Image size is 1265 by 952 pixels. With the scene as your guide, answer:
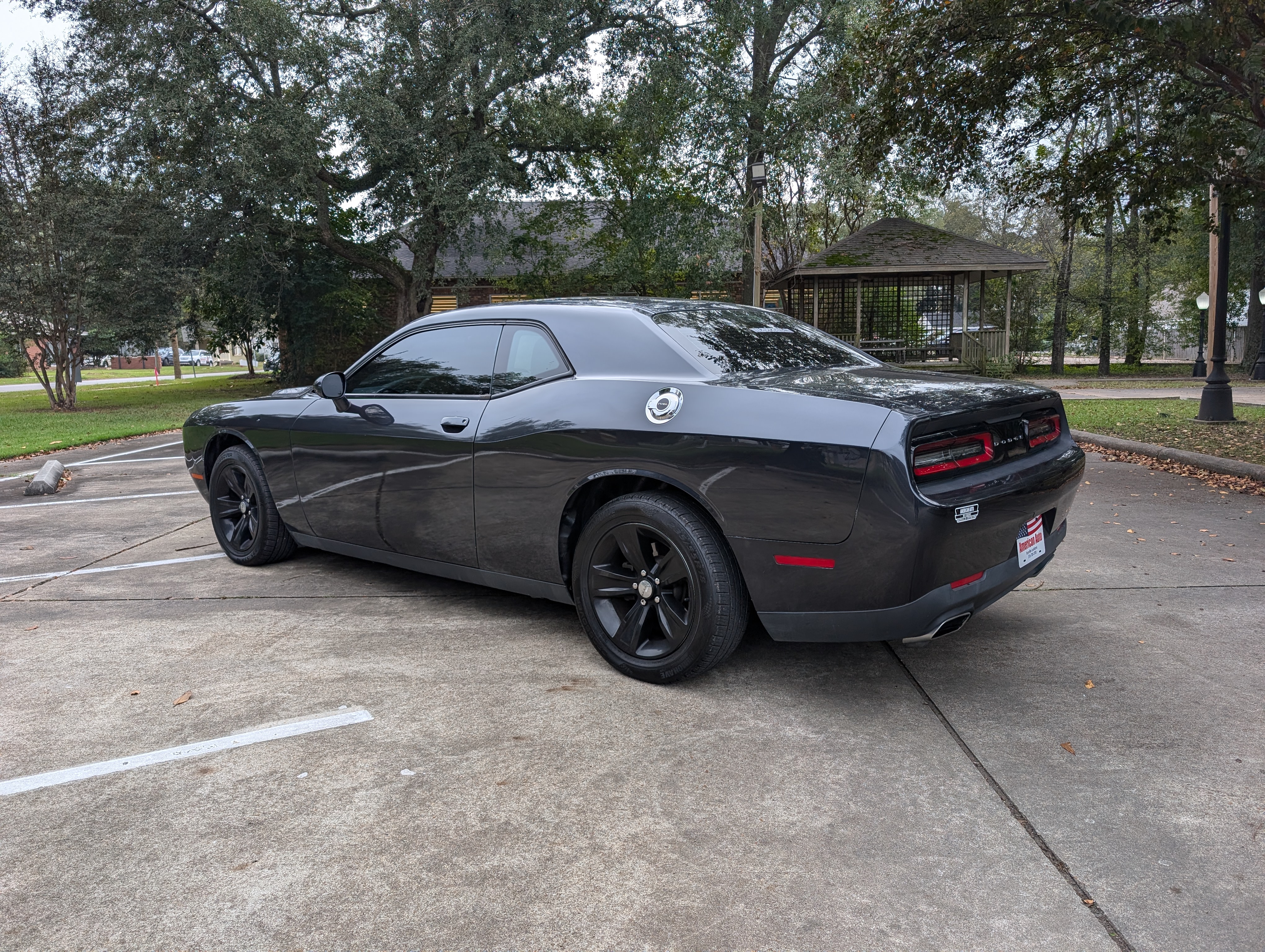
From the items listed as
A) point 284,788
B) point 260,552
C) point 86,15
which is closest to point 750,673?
point 284,788

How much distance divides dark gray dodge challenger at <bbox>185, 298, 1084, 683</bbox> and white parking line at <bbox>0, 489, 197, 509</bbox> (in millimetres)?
4252

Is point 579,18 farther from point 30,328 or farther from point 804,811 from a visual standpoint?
point 804,811

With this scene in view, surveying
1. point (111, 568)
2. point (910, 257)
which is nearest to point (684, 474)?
point (111, 568)

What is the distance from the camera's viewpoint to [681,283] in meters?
28.1

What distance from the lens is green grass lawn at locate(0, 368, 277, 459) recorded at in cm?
1423

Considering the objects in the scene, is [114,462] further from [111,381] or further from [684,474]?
[111,381]

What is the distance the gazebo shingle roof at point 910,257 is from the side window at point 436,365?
22.2m

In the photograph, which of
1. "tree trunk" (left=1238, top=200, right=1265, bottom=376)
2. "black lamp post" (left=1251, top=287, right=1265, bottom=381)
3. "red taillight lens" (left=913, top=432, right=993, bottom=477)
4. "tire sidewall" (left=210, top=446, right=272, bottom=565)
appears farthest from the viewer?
"tree trunk" (left=1238, top=200, right=1265, bottom=376)

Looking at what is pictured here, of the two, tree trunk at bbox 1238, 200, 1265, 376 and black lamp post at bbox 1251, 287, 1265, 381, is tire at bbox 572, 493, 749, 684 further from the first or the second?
tree trunk at bbox 1238, 200, 1265, 376

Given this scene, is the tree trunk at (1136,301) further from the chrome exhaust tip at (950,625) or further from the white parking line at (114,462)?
the chrome exhaust tip at (950,625)

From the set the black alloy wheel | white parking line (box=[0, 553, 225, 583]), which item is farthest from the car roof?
white parking line (box=[0, 553, 225, 583])

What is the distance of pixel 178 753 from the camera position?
121 inches

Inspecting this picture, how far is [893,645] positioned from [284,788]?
2567 millimetres

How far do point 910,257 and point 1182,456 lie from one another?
1770cm
